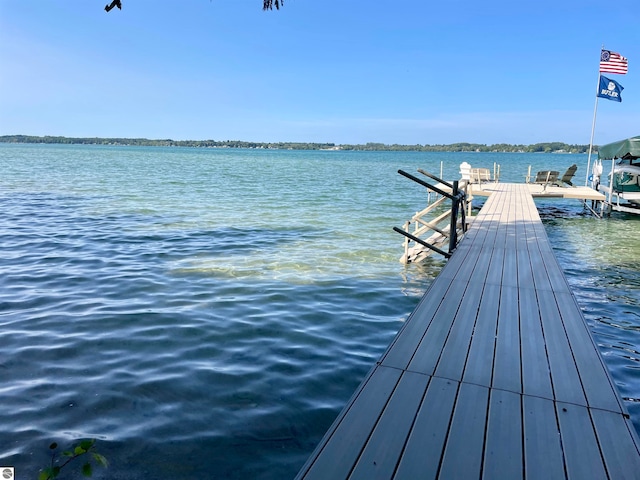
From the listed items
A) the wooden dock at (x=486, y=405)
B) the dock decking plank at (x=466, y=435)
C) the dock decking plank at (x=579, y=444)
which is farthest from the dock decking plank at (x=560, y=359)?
the dock decking plank at (x=466, y=435)

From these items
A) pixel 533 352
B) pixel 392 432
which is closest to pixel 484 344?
pixel 533 352

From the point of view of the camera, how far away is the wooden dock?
2.32 meters

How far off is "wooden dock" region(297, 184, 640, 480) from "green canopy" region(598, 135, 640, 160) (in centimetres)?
1354

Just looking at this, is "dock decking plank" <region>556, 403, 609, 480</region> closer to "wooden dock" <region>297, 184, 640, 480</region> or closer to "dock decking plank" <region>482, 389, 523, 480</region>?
"wooden dock" <region>297, 184, 640, 480</region>

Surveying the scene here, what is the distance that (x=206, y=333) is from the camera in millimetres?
5891

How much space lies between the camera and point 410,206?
22.1m

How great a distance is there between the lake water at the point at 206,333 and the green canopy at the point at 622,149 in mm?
3915

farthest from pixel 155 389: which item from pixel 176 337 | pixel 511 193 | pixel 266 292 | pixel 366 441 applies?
pixel 511 193

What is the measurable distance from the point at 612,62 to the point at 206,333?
21.6m

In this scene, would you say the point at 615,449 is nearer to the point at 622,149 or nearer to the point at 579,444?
the point at 579,444

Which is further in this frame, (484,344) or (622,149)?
(622,149)

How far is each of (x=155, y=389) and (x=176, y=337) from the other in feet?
4.23

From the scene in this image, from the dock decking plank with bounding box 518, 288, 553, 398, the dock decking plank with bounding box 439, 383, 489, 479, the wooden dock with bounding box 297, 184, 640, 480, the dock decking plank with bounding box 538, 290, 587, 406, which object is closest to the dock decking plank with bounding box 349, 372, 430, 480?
the wooden dock with bounding box 297, 184, 640, 480

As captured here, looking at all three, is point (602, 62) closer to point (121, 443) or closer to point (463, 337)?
point (463, 337)
